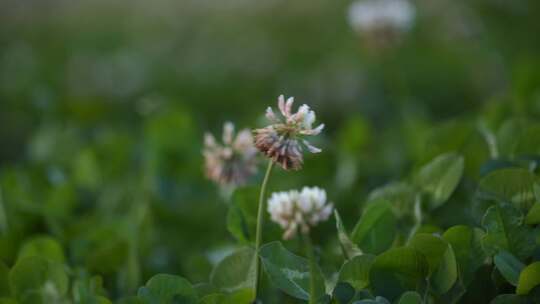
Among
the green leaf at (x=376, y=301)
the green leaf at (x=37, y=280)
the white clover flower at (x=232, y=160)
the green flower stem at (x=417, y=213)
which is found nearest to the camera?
the green leaf at (x=376, y=301)

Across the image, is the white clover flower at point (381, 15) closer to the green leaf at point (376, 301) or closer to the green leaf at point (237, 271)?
the green leaf at point (237, 271)

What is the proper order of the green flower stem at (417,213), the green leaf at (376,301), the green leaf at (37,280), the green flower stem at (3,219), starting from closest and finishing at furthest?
1. the green leaf at (376,301)
2. the green leaf at (37,280)
3. the green flower stem at (417,213)
4. the green flower stem at (3,219)

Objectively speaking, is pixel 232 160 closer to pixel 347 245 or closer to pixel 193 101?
pixel 347 245

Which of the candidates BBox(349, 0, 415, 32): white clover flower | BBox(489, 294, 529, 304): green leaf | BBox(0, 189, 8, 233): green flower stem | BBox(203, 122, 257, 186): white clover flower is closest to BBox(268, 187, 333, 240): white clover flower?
BBox(489, 294, 529, 304): green leaf

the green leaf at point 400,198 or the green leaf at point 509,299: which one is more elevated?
the green leaf at point 400,198

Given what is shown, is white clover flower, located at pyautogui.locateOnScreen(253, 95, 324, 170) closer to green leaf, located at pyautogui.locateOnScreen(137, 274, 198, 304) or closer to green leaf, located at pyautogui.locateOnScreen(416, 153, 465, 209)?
green leaf, located at pyautogui.locateOnScreen(137, 274, 198, 304)

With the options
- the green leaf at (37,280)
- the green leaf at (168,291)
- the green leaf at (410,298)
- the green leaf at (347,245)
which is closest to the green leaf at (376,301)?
the green leaf at (410,298)

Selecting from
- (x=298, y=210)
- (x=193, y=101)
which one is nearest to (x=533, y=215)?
(x=298, y=210)
